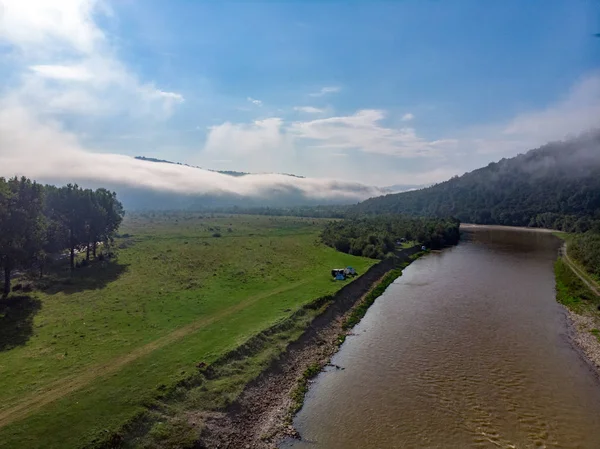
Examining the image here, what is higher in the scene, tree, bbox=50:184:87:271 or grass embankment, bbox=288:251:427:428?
tree, bbox=50:184:87:271

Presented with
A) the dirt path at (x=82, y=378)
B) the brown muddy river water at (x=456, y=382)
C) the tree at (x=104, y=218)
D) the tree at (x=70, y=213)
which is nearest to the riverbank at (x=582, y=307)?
the brown muddy river water at (x=456, y=382)

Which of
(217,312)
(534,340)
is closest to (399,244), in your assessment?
(534,340)

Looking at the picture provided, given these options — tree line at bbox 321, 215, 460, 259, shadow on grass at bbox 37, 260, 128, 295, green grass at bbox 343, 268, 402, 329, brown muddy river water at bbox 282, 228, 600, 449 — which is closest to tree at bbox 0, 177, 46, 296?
shadow on grass at bbox 37, 260, 128, 295

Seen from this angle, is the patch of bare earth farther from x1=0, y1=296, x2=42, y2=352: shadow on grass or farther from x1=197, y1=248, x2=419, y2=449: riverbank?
x1=0, y1=296, x2=42, y2=352: shadow on grass

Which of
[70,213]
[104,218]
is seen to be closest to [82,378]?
[70,213]

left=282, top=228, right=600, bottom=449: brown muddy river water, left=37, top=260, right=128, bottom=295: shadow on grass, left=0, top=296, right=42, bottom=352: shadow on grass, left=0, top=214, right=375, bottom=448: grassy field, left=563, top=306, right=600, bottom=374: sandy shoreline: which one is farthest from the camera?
left=37, top=260, right=128, bottom=295: shadow on grass

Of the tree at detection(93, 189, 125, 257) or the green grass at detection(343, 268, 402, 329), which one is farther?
the tree at detection(93, 189, 125, 257)

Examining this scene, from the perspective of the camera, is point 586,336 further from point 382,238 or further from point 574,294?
point 382,238
